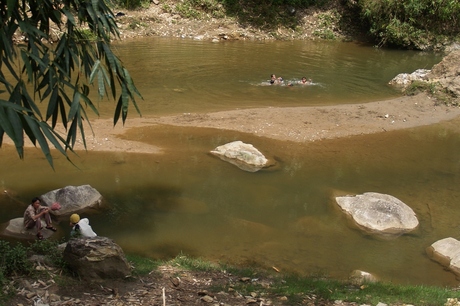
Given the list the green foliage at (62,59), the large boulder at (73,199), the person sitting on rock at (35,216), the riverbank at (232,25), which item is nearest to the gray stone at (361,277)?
the green foliage at (62,59)

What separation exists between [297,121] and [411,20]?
58.0 ft

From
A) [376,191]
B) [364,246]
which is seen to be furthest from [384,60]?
[364,246]

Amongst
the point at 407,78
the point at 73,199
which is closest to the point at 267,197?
the point at 73,199

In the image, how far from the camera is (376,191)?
1220cm

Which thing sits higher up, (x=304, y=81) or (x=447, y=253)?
(x=304, y=81)

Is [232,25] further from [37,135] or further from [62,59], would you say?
[37,135]

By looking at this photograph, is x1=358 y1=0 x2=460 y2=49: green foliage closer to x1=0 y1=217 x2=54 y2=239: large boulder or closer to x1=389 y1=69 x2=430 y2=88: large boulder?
x1=389 y1=69 x2=430 y2=88: large boulder

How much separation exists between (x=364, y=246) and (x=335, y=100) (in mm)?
9997

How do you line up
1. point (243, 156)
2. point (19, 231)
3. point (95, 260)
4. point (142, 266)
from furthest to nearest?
point (243, 156)
point (19, 231)
point (142, 266)
point (95, 260)

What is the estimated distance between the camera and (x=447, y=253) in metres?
9.48

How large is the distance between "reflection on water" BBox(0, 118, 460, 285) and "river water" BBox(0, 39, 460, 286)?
0.03 meters

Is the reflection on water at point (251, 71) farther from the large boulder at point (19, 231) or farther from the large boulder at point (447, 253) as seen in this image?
the large boulder at point (447, 253)

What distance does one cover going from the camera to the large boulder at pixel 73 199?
9.98 metres

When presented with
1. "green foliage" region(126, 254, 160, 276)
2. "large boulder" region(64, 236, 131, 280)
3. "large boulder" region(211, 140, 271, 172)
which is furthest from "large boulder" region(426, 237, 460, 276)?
"large boulder" region(64, 236, 131, 280)
